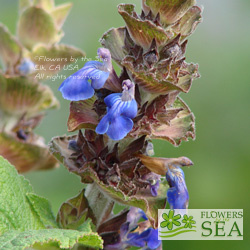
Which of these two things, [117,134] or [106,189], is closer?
[117,134]

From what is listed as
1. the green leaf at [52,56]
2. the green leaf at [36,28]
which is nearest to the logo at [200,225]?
the green leaf at [52,56]

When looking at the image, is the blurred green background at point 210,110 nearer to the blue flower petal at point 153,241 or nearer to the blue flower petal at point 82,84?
the blue flower petal at point 153,241

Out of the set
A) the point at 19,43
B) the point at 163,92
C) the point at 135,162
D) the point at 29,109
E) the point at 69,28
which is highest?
the point at 69,28

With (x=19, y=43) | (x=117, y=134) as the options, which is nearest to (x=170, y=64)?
(x=117, y=134)

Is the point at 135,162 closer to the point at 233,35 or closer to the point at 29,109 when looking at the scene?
the point at 29,109

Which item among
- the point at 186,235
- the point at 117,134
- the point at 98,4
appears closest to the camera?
the point at 117,134

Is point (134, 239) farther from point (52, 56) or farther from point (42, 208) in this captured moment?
point (52, 56)

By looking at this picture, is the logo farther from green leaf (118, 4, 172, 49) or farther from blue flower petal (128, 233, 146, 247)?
green leaf (118, 4, 172, 49)

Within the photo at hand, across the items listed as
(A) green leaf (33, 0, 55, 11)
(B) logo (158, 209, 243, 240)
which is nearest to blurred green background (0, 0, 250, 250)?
(B) logo (158, 209, 243, 240)
